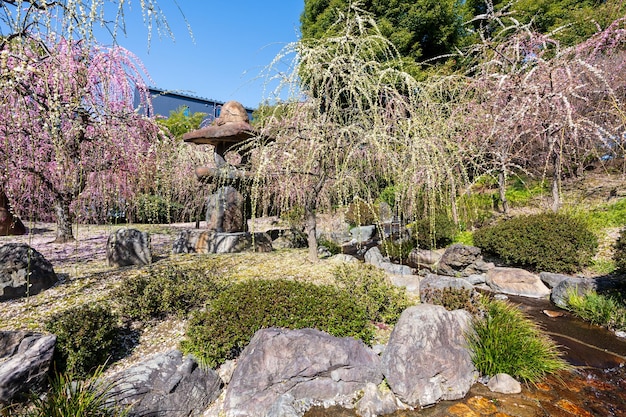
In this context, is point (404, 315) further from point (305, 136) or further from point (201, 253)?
point (201, 253)

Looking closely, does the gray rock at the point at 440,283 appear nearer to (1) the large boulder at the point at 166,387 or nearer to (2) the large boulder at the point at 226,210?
(1) the large boulder at the point at 166,387

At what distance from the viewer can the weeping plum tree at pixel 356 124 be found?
301cm

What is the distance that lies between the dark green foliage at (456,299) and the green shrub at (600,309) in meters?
1.92

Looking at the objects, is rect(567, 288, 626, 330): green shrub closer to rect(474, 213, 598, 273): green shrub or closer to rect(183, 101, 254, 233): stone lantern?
rect(474, 213, 598, 273): green shrub

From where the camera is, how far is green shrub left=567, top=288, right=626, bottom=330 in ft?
13.8

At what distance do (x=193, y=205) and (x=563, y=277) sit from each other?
12.1m

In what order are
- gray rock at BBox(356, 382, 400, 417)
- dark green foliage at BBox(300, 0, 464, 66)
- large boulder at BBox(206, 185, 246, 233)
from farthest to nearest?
dark green foliage at BBox(300, 0, 464, 66) < large boulder at BBox(206, 185, 246, 233) < gray rock at BBox(356, 382, 400, 417)

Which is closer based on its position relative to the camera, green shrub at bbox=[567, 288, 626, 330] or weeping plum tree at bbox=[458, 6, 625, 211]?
weeping plum tree at bbox=[458, 6, 625, 211]

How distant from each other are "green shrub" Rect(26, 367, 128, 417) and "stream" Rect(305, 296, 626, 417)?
1.62 m

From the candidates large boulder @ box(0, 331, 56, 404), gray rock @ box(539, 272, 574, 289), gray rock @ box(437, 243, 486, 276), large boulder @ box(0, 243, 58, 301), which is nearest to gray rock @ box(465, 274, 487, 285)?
gray rock @ box(437, 243, 486, 276)

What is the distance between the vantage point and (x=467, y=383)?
3016 mm

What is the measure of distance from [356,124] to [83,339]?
12.2 feet

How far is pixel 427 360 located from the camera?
296 cm

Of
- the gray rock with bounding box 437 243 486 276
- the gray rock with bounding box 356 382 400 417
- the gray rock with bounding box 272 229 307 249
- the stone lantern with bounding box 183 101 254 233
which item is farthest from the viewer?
the gray rock with bounding box 272 229 307 249
